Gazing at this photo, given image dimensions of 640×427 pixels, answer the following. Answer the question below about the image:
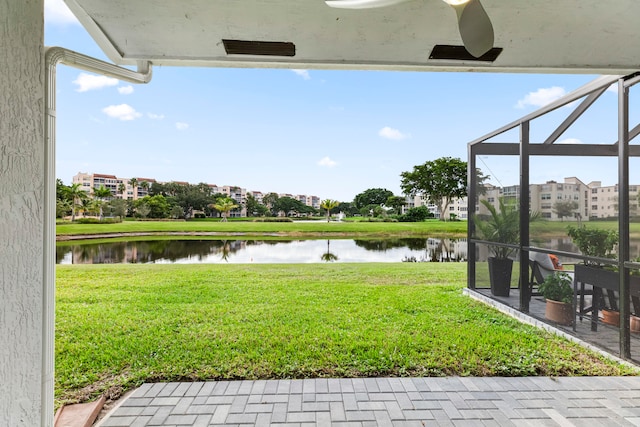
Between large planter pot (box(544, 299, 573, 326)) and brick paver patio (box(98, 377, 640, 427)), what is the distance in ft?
2.97

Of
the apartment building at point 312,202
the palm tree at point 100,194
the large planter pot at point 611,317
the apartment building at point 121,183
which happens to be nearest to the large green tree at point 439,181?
the apartment building at point 312,202

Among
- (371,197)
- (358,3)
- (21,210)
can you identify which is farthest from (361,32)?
(371,197)

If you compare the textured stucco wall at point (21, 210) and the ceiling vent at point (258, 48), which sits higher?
the ceiling vent at point (258, 48)

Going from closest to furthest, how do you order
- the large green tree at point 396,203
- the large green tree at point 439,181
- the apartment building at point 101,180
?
the large green tree at point 439,181 → the large green tree at point 396,203 → the apartment building at point 101,180

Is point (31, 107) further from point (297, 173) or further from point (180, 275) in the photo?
point (297, 173)

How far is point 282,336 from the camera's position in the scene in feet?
11.2

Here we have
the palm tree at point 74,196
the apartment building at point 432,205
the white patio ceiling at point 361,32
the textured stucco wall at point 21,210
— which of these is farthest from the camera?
the palm tree at point 74,196

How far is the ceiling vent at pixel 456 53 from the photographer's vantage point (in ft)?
7.19

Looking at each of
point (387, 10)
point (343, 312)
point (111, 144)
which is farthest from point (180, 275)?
point (111, 144)

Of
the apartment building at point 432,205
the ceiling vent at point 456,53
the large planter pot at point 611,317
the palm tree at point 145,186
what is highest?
the palm tree at point 145,186

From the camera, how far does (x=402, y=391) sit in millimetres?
2373

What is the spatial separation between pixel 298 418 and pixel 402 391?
2.58 ft

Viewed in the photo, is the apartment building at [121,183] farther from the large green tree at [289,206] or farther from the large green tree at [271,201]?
the large green tree at [289,206]

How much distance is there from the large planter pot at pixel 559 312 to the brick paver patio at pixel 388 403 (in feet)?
2.97
